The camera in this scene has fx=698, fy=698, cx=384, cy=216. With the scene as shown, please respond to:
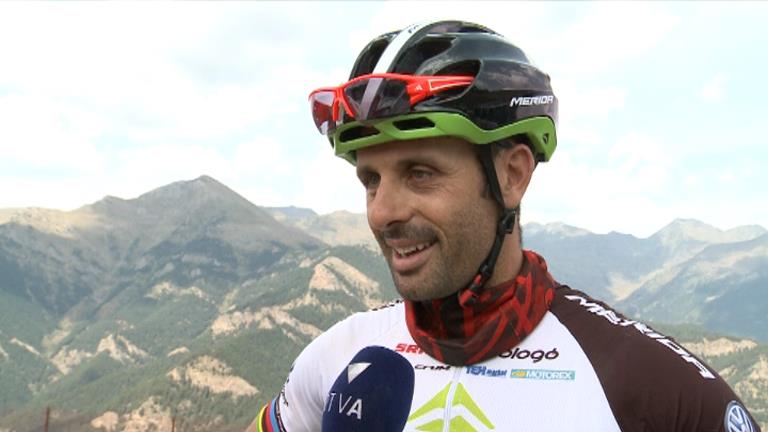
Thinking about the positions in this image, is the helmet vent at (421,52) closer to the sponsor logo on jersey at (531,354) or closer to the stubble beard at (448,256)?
the stubble beard at (448,256)

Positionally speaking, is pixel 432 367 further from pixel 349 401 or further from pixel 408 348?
pixel 349 401

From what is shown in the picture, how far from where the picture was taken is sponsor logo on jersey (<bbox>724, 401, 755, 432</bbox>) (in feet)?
10.1

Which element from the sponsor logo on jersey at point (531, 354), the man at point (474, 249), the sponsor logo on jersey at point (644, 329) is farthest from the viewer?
the sponsor logo on jersey at point (531, 354)

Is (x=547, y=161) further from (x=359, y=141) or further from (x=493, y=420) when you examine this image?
(x=493, y=420)

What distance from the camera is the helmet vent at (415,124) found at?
375cm

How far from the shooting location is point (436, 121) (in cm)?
371

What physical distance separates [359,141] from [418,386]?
55.6 inches

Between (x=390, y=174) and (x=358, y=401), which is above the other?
(x=390, y=174)

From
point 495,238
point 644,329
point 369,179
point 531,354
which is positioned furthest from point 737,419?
point 369,179

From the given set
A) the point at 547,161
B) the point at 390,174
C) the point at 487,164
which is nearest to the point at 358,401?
the point at 390,174

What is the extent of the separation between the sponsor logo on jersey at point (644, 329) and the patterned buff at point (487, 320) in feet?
0.70

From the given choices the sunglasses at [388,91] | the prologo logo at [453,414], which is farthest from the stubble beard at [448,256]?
the sunglasses at [388,91]

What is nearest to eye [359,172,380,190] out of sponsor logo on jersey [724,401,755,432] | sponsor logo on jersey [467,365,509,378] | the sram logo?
the sram logo

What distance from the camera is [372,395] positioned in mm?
3590
